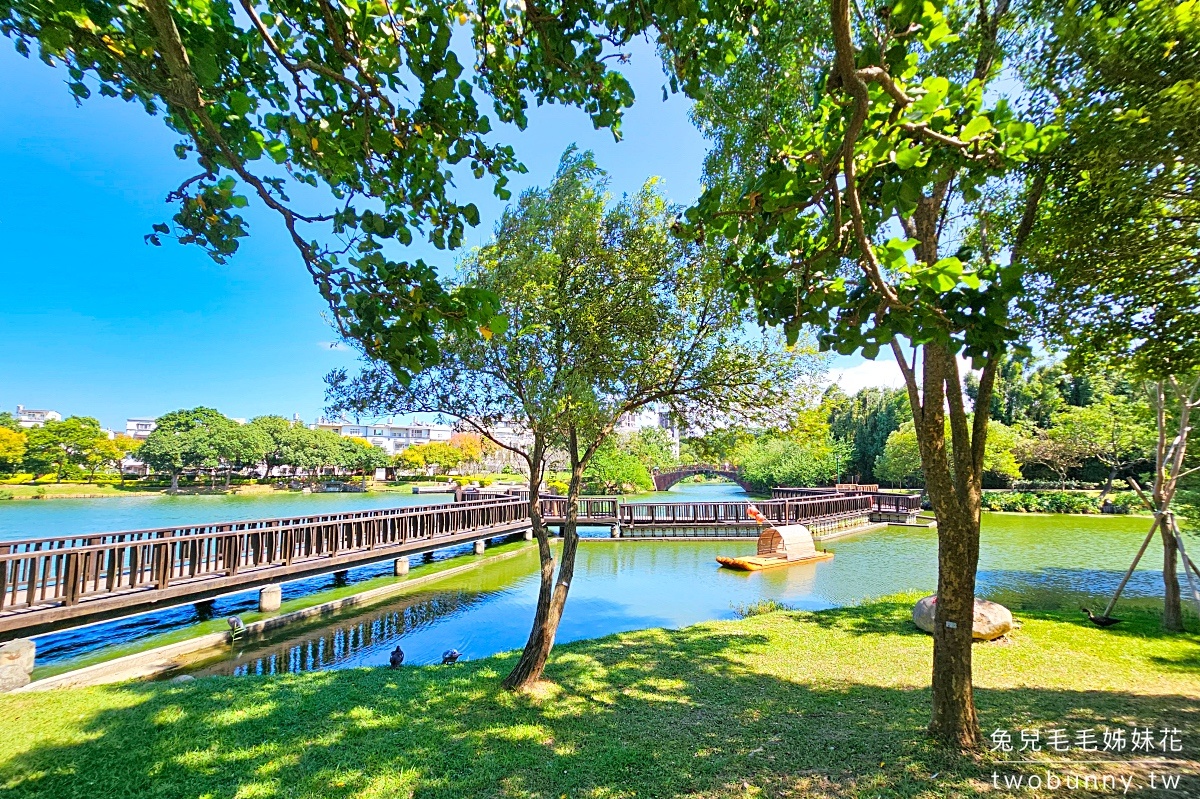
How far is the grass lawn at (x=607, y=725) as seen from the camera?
3018 mm

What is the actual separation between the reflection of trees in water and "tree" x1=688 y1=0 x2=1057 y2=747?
671 cm

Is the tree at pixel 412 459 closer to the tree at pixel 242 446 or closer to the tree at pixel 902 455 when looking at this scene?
the tree at pixel 242 446

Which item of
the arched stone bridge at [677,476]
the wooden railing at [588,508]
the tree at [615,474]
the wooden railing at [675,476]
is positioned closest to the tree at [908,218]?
the wooden railing at [588,508]

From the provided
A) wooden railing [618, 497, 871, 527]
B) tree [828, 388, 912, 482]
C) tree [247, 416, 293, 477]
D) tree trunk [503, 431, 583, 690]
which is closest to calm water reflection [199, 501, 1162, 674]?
wooden railing [618, 497, 871, 527]

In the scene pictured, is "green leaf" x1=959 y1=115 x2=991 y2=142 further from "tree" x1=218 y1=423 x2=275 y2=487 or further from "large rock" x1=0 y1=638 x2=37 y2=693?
"tree" x1=218 y1=423 x2=275 y2=487

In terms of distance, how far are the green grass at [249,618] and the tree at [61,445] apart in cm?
4240

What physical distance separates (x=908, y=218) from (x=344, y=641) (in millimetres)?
8415

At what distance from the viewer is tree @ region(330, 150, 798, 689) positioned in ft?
15.7

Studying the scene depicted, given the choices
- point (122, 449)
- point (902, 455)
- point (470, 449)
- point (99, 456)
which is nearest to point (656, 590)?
point (902, 455)

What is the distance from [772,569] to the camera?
39.6 feet

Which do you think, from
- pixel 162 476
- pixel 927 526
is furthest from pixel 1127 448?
pixel 162 476

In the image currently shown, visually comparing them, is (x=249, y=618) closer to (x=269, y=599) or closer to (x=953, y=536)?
(x=269, y=599)

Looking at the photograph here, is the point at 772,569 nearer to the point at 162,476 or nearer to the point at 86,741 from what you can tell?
the point at 86,741

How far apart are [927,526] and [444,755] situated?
2169cm
